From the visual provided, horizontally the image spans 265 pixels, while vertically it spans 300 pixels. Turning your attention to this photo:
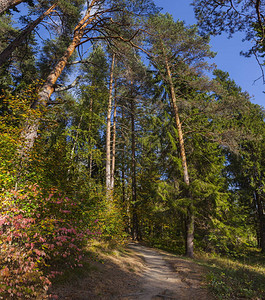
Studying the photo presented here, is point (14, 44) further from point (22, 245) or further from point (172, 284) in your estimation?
point (172, 284)

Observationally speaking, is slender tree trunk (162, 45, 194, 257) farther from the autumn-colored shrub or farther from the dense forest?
the autumn-colored shrub

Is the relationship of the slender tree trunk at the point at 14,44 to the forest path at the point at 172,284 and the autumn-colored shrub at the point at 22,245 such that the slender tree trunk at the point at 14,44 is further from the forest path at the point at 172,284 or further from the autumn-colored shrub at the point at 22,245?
the forest path at the point at 172,284

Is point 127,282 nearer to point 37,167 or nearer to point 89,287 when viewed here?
point 89,287

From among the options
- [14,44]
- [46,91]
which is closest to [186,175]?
[46,91]

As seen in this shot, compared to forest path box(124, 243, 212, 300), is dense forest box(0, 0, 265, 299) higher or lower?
higher

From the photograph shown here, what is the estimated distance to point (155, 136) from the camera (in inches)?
512

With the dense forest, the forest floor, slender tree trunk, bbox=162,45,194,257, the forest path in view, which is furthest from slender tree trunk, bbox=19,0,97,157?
slender tree trunk, bbox=162,45,194,257

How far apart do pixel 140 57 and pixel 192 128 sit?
5.52m

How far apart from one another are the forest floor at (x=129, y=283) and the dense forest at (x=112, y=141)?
56cm

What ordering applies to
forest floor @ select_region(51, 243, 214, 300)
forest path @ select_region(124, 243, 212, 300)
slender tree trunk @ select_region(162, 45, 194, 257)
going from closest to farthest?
forest floor @ select_region(51, 243, 214, 300)
forest path @ select_region(124, 243, 212, 300)
slender tree trunk @ select_region(162, 45, 194, 257)

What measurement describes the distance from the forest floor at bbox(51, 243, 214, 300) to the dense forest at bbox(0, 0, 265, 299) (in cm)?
56

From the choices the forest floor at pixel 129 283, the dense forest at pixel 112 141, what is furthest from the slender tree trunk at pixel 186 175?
the forest floor at pixel 129 283

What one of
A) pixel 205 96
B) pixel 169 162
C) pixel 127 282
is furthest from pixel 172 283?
pixel 205 96

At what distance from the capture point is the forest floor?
154 inches
